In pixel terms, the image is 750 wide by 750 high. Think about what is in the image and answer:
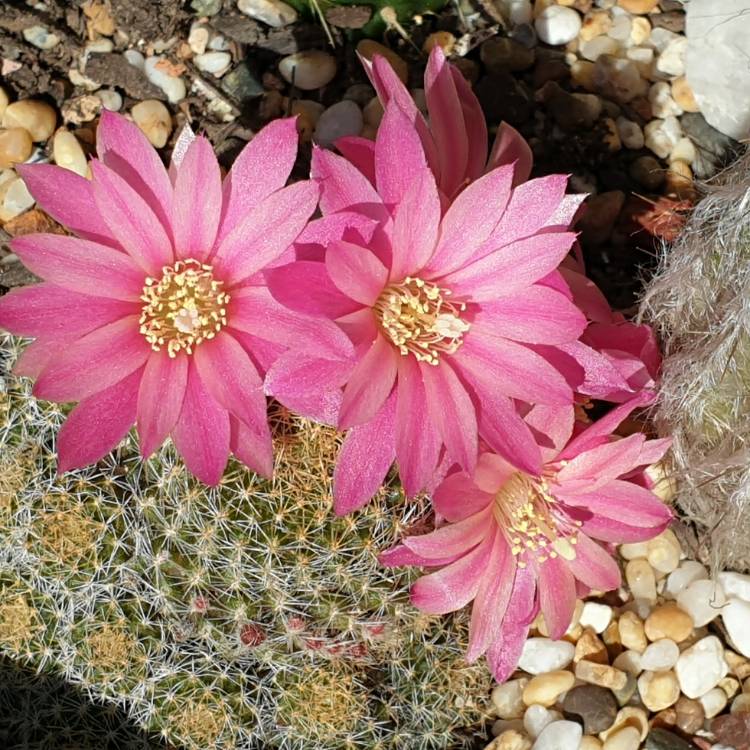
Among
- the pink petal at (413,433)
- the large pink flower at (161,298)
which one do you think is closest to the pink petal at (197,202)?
the large pink flower at (161,298)

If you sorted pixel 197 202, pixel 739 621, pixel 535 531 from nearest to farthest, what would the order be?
1. pixel 197 202
2. pixel 535 531
3. pixel 739 621

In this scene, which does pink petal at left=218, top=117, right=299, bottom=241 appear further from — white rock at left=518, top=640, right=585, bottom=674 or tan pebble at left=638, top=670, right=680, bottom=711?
tan pebble at left=638, top=670, right=680, bottom=711

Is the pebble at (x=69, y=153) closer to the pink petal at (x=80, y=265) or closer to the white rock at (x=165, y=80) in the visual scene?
the white rock at (x=165, y=80)

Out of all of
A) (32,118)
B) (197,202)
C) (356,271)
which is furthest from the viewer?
(32,118)

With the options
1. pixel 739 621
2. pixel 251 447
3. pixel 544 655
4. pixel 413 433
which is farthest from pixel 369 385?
pixel 739 621

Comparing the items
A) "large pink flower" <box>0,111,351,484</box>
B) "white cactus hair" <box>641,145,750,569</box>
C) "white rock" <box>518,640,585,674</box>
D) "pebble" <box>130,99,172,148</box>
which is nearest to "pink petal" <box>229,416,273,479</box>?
"large pink flower" <box>0,111,351,484</box>

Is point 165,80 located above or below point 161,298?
below

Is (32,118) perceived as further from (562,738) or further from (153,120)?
(562,738)
